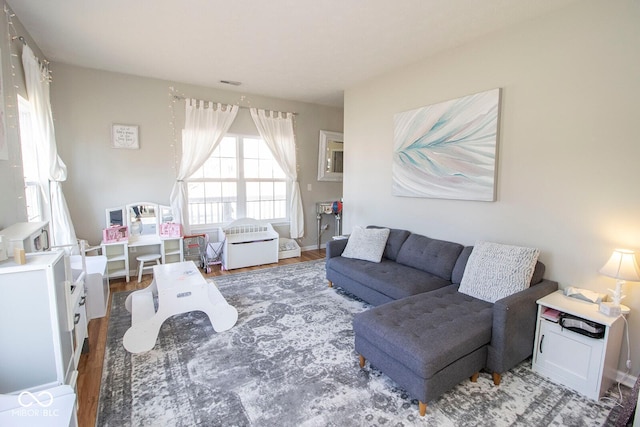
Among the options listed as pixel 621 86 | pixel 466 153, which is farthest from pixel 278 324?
pixel 621 86

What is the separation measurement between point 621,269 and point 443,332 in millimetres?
1179

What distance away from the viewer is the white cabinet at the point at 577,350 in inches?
75.4

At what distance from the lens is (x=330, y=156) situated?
5668mm

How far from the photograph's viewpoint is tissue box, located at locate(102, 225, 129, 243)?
12.5ft

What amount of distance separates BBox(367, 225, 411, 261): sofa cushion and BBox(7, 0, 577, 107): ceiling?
1960mm

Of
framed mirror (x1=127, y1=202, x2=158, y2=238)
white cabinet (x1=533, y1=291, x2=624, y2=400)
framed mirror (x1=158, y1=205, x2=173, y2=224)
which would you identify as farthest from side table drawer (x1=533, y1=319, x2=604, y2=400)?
framed mirror (x1=127, y1=202, x2=158, y2=238)

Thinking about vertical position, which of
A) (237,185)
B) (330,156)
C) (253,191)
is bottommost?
(253,191)

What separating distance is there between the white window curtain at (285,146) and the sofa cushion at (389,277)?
1.94 m

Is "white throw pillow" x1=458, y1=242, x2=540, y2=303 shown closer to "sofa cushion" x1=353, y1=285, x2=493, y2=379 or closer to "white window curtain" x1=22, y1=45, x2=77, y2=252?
"sofa cushion" x1=353, y1=285, x2=493, y2=379

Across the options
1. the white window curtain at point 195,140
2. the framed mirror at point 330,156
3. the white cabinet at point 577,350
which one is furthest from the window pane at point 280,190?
the white cabinet at point 577,350

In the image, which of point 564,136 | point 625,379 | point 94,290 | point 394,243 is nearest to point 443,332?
point 625,379

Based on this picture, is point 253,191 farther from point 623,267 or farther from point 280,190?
point 623,267

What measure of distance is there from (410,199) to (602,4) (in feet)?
7.16

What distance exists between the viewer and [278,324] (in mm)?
2850
